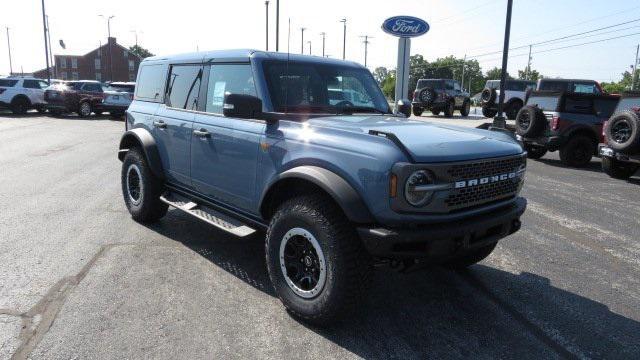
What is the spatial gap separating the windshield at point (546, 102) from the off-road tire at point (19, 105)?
22.6 m

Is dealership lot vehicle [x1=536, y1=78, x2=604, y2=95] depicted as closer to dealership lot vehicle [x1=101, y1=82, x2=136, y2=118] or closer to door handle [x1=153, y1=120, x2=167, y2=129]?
dealership lot vehicle [x1=101, y1=82, x2=136, y2=118]

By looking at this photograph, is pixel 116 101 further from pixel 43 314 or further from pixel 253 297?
pixel 253 297

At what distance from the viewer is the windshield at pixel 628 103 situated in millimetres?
9391

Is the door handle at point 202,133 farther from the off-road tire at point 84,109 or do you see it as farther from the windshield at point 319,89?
the off-road tire at point 84,109

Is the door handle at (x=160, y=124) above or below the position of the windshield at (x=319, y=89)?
below

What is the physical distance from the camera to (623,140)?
906 centimetres

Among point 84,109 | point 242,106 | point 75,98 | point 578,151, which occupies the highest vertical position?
point 242,106

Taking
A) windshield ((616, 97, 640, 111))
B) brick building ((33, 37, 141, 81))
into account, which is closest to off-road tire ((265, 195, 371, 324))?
windshield ((616, 97, 640, 111))

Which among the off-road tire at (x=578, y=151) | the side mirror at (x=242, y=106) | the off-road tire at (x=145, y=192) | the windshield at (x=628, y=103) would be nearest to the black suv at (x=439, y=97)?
the off-road tire at (x=578, y=151)

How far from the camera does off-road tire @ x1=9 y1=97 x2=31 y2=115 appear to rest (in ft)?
74.8

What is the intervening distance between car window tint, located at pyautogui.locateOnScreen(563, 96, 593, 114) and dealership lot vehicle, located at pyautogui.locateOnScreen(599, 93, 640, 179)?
159cm

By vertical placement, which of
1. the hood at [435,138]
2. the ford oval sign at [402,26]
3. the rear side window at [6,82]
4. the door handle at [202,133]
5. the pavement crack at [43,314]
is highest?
the ford oval sign at [402,26]

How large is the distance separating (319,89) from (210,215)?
1543 millimetres

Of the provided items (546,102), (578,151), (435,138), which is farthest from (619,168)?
(435,138)
